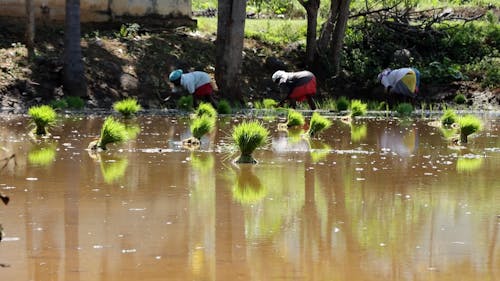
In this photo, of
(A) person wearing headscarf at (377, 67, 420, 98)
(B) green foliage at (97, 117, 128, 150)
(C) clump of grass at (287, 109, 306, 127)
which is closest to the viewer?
(B) green foliage at (97, 117, 128, 150)

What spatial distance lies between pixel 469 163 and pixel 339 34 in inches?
532

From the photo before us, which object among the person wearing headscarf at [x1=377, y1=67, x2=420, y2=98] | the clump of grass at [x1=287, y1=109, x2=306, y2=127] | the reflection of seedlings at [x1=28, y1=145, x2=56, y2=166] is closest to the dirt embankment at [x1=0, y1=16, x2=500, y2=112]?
the person wearing headscarf at [x1=377, y1=67, x2=420, y2=98]

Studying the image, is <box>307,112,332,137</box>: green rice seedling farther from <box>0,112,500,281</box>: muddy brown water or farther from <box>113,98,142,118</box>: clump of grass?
<box>113,98,142,118</box>: clump of grass

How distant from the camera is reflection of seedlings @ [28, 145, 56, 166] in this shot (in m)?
10.8

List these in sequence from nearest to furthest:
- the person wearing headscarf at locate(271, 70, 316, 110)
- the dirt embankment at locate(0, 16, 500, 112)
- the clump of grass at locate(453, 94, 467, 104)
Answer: the person wearing headscarf at locate(271, 70, 316, 110), the dirt embankment at locate(0, 16, 500, 112), the clump of grass at locate(453, 94, 467, 104)

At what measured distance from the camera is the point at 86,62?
21.8 meters

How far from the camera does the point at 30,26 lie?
69.6 feet

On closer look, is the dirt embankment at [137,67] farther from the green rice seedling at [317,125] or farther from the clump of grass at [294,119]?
the green rice seedling at [317,125]

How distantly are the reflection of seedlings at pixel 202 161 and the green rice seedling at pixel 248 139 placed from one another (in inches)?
14.6

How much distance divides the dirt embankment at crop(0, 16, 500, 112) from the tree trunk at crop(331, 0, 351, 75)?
568mm

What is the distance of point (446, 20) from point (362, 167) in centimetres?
1796

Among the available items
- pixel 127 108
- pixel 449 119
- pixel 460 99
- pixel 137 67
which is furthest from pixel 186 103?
pixel 460 99

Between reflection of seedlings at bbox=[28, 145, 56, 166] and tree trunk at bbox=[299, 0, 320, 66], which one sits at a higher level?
tree trunk at bbox=[299, 0, 320, 66]

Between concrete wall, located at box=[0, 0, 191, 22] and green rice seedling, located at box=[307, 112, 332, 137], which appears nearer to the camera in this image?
green rice seedling, located at box=[307, 112, 332, 137]
